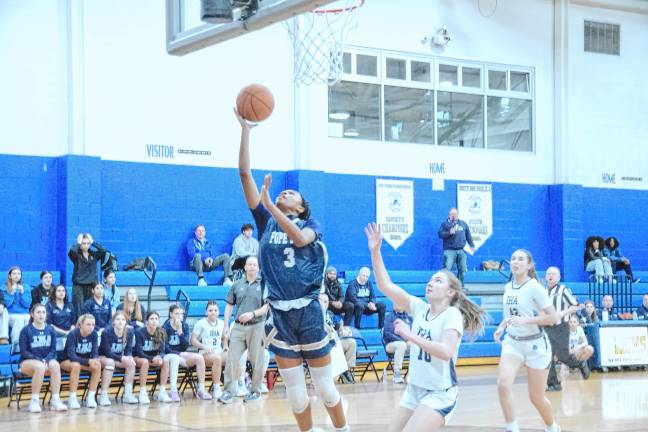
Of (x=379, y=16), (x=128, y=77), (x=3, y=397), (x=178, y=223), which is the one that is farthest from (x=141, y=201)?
(x=379, y=16)

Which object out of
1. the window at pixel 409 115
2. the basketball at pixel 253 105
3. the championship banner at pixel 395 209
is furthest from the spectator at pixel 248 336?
the window at pixel 409 115

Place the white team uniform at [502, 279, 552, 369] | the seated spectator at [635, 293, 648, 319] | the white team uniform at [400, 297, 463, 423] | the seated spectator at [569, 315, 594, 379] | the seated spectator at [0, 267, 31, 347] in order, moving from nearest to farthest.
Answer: the white team uniform at [400, 297, 463, 423] < the white team uniform at [502, 279, 552, 369] < the seated spectator at [0, 267, 31, 347] < the seated spectator at [569, 315, 594, 379] < the seated spectator at [635, 293, 648, 319]

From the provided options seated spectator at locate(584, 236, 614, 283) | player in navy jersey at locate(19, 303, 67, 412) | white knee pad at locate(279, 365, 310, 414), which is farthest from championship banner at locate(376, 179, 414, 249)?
white knee pad at locate(279, 365, 310, 414)

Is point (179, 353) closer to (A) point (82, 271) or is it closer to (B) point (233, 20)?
(A) point (82, 271)

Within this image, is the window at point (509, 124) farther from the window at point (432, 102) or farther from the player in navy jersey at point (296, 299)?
the player in navy jersey at point (296, 299)

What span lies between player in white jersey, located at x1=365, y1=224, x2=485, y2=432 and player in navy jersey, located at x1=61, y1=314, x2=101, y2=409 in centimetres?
724

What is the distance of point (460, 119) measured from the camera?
22.4m

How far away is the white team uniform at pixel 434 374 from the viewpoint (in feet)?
21.0

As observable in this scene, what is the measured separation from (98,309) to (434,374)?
9183 millimetres

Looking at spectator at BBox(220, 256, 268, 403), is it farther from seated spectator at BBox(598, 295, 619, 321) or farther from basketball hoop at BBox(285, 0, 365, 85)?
seated spectator at BBox(598, 295, 619, 321)

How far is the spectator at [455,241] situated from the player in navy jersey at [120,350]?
8.83 m

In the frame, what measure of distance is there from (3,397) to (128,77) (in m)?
6.41

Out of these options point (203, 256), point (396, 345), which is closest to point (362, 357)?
point (396, 345)

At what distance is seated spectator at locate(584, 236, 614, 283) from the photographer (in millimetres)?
22375
